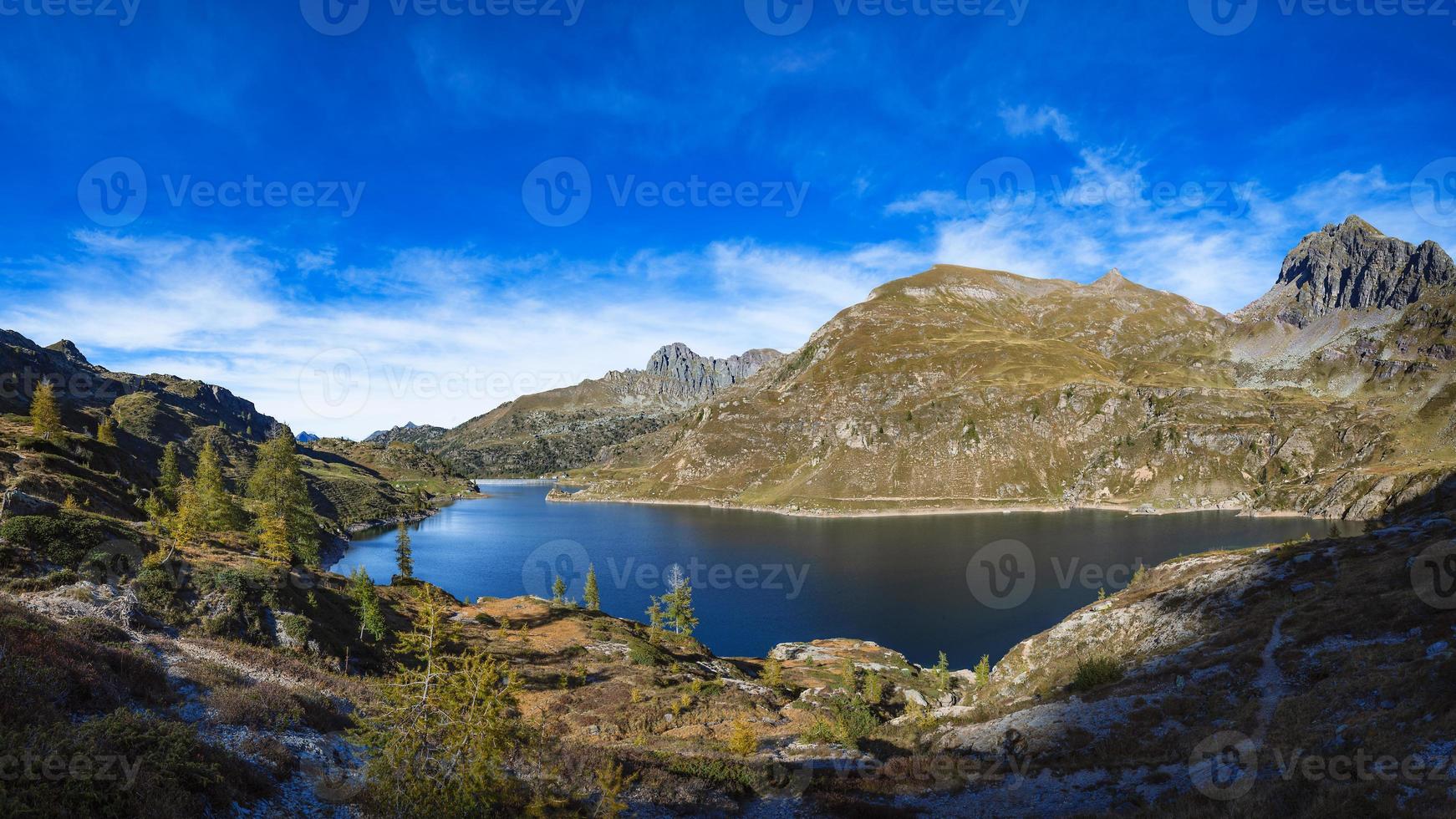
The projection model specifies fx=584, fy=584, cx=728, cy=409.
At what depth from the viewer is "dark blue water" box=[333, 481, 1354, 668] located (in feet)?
305

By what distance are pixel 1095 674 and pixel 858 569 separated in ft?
328

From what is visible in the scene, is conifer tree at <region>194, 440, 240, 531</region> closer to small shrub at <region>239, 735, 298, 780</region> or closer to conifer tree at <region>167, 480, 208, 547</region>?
conifer tree at <region>167, 480, 208, 547</region>

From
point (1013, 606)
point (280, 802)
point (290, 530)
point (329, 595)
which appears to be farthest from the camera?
point (1013, 606)

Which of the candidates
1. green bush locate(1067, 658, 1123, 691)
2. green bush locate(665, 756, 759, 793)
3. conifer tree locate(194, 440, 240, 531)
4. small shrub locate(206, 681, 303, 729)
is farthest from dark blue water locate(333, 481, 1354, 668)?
small shrub locate(206, 681, 303, 729)

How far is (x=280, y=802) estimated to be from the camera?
15648 millimetres

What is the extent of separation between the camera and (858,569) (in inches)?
5256

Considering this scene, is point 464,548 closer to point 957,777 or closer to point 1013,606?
point 1013,606

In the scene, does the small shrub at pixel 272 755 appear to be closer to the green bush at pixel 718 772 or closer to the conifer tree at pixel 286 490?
the green bush at pixel 718 772

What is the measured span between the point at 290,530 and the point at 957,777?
8529 cm

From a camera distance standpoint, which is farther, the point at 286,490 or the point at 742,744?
the point at 286,490

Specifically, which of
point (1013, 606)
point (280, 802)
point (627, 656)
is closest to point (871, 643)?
point (1013, 606)

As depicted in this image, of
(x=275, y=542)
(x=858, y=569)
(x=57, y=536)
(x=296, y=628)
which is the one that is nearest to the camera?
(x=57, y=536)

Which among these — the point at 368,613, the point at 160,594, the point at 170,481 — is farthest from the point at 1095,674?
the point at 170,481

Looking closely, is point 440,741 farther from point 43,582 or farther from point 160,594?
point 160,594
